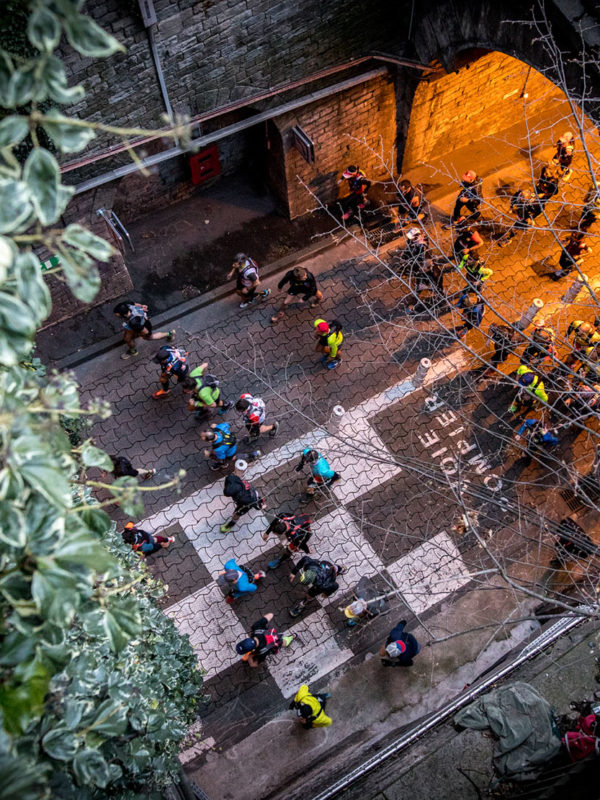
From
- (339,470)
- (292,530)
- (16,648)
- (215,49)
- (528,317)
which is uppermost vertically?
(215,49)

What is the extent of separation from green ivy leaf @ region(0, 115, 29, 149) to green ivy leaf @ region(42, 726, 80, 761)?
116 inches

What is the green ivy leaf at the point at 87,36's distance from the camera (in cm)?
276

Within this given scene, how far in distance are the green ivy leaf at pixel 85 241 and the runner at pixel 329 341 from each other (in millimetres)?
8456

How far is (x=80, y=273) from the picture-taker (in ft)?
9.64

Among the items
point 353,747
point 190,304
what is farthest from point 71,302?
point 353,747

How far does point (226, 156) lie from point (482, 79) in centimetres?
535

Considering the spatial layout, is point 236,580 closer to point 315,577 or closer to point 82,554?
point 315,577

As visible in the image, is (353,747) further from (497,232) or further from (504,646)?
(497,232)

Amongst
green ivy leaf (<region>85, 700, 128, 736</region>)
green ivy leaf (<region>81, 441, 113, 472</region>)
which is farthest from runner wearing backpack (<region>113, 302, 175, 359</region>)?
green ivy leaf (<region>85, 700, 128, 736</region>)

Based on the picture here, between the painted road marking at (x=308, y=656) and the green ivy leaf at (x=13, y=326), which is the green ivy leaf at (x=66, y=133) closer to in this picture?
the green ivy leaf at (x=13, y=326)

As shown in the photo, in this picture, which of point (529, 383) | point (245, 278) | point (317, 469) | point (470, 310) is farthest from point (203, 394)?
point (529, 383)

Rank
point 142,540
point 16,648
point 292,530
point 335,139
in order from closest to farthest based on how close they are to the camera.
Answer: point 16,648 → point 142,540 → point 292,530 → point 335,139

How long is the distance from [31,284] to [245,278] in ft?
30.6

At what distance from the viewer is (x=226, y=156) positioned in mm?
13797
